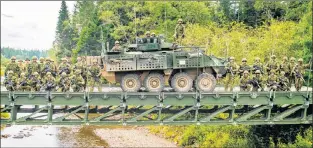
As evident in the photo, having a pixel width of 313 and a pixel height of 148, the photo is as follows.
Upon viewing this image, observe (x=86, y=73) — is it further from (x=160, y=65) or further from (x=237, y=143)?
(x=237, y=143)

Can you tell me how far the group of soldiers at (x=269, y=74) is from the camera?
18.1 metres

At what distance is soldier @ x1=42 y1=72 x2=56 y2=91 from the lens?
57.0 ft

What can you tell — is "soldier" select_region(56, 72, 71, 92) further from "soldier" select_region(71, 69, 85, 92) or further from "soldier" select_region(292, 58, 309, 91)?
"soldier" select_region(292, 58, 309, 91)

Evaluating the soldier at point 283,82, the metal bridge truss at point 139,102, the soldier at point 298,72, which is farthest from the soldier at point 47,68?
the soldier at point 298,72

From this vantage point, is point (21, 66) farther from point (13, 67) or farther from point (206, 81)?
point (206, 81)

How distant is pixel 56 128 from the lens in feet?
113

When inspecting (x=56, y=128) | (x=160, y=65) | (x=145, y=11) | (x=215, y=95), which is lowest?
(x=56, y=128)

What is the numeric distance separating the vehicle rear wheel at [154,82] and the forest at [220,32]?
6754 millimetres

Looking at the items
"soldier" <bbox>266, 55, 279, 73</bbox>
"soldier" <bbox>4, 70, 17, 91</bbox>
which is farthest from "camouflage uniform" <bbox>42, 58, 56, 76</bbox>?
"soldier" <bbox>266, 55, 279, 73</bbox>

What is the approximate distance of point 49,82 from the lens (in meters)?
17.4

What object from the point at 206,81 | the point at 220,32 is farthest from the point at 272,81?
the point at 220,32

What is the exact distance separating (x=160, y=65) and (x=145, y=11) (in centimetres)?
2973

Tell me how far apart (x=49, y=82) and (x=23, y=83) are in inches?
46.3

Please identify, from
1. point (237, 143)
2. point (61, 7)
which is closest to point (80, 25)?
point (61, 7)
